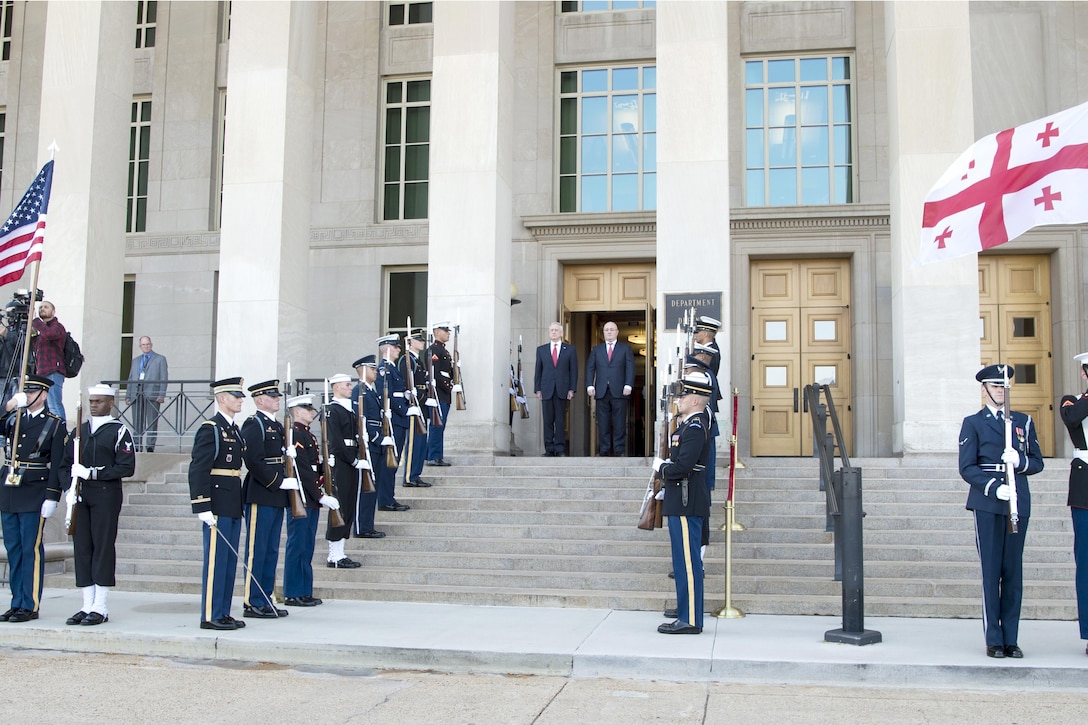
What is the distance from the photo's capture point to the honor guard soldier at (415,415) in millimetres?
13164

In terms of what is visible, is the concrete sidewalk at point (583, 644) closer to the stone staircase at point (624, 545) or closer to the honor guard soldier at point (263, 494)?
the honor guard soldier at point (263, 494)

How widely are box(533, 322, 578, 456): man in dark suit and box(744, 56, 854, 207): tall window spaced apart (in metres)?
5.38

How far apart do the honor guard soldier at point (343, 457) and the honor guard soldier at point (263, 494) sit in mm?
1492

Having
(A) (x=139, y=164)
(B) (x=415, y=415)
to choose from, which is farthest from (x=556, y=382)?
(A) (x=139, y=164)

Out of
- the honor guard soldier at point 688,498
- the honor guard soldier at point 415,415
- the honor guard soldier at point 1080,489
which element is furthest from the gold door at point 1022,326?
the honor guard soldier at point 688,498

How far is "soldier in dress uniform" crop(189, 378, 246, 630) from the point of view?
883cm

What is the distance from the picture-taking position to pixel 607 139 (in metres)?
20.1

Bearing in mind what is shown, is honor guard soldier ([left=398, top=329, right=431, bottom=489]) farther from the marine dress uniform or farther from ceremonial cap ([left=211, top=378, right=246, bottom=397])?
ceremonial cap ([left=211, top=378, right=246, bottom=397])

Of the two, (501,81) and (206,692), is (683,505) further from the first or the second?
(501,81)

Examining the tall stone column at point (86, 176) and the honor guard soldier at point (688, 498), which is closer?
the honor guard soldier at point (688, 498)

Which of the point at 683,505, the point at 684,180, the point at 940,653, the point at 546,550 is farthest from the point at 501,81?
the point at 940,653

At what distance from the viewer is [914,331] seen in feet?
46.3

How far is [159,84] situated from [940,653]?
62.4 ft

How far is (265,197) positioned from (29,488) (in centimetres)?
747
